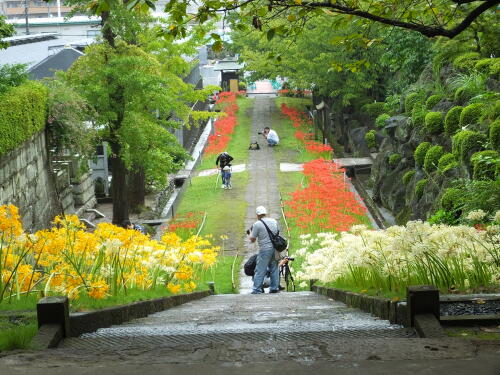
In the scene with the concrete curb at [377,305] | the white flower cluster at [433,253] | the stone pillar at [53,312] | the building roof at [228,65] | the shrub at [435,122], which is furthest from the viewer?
the building roof at [228,65]

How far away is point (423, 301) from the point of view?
635 centimetres

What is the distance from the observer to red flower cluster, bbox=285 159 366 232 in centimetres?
2439

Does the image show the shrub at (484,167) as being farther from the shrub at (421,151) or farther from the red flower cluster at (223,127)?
the red flower cluster at (223,127)

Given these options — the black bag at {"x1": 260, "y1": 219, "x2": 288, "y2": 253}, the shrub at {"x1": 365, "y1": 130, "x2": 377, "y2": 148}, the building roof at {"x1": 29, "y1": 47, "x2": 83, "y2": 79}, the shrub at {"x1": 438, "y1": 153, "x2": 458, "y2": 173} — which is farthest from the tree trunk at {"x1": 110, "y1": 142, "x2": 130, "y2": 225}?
the shrub at {"x1": 365, "y1": 130, "x2": 377, "y2": 148}

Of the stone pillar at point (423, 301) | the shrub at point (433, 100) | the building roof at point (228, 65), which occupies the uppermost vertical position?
the building roof at point (228, 65)

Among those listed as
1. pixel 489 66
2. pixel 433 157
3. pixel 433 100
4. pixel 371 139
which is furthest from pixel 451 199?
pixel 371 139

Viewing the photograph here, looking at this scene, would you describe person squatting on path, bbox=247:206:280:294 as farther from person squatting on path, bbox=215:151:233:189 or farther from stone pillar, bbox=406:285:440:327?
person squatting on path, bbox=215:151:233:189

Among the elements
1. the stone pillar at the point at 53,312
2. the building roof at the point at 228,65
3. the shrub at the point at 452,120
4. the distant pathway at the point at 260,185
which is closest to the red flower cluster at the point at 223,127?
the distant pathway at the point at 260,185

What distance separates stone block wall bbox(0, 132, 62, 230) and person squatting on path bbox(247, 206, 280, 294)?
5517mm

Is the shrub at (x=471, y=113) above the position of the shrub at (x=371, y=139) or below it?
below

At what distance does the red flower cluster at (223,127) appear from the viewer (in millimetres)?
43287

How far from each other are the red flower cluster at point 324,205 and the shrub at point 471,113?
19.0ft

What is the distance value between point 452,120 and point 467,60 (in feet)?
7.95

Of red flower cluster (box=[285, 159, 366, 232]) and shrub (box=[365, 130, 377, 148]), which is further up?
shrub (box=[365, 130, 377, 148])
